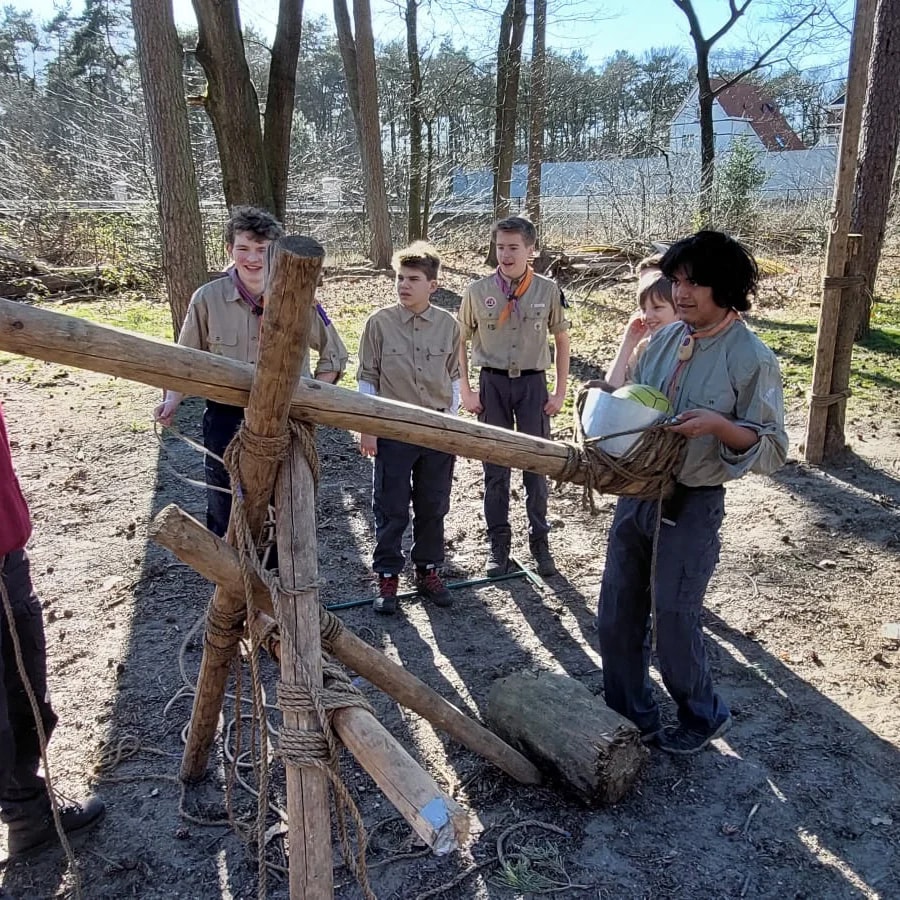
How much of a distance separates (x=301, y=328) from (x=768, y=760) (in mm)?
2597

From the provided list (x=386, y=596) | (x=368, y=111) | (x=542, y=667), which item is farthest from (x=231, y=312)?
(x=368, y=111)

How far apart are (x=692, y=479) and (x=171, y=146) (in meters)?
7.14

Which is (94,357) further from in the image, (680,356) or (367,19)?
(367,19)

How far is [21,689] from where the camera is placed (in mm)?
2607

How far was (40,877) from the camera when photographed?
260 centimetres

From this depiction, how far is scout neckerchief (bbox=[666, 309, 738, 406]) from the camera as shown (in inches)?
104

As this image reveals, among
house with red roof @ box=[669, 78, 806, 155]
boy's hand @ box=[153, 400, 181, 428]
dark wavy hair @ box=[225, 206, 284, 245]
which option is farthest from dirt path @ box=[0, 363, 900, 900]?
house with red roof @ box=[669, 78, 806, 155]

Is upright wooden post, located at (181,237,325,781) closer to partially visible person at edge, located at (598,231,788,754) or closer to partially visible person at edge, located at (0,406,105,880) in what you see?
partially visible person at edge, located at (0,406,105,880)

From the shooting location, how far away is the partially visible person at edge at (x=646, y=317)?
12.3 feet

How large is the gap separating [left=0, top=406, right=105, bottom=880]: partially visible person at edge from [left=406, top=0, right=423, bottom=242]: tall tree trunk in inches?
662

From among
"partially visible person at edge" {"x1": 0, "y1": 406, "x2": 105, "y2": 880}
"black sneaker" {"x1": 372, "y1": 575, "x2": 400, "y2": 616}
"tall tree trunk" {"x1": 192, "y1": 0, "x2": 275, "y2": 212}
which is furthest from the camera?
"tall tree trunk" {"x1": 192, "y1": 0, "x2": 275, "y2": 212}

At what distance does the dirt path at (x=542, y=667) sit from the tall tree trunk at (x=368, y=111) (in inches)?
417

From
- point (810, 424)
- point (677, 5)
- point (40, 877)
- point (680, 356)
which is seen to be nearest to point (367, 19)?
point (677, 5)

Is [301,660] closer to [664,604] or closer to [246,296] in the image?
[664,604]
